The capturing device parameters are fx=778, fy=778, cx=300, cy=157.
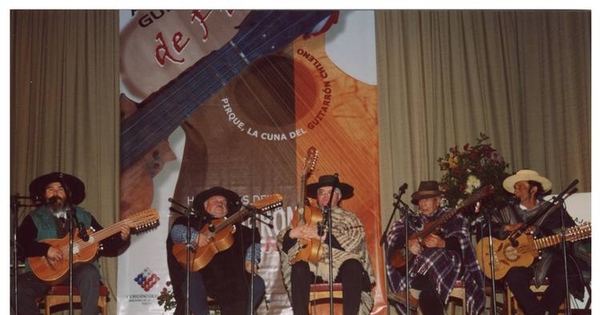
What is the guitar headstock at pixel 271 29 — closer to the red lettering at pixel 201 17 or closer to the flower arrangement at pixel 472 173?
the red lettering at pixel 201 17

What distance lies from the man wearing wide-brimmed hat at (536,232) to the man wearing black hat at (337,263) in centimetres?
119

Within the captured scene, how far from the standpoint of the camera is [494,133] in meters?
7.66

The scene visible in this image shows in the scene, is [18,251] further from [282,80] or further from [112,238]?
[282,80]

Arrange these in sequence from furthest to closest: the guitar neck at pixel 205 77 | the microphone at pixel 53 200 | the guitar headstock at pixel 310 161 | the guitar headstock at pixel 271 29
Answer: the guitar headstock at pixel 271 29, the guitar neck at pixel 205 77, the guitar headstock at pixel 310 161, the microphone at pixel 53 200

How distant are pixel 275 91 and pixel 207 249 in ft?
5.75

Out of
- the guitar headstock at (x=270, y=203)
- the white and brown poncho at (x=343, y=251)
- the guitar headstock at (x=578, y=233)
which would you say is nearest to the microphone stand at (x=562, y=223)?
the guitar headstock at (x=578, y=233)

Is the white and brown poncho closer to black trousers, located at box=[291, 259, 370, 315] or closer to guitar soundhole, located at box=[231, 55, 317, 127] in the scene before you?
black trousers, located at box=[291, 259, 370, 315]

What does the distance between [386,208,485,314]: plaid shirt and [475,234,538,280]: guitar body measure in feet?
0.43

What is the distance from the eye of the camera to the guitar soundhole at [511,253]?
661 cm

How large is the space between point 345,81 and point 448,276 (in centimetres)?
215

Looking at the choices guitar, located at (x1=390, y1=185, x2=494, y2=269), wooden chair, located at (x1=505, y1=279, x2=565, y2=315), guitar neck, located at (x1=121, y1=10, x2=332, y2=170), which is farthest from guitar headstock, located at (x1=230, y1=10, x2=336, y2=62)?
wooden chair, located at (x1=505, y1=279, x2=565, y2=315)

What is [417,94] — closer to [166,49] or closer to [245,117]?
[245,117]

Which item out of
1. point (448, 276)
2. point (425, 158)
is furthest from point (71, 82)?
point (448, 276)

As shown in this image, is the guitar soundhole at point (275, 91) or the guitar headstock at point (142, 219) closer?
the guitar headstock at point (142, 219)
